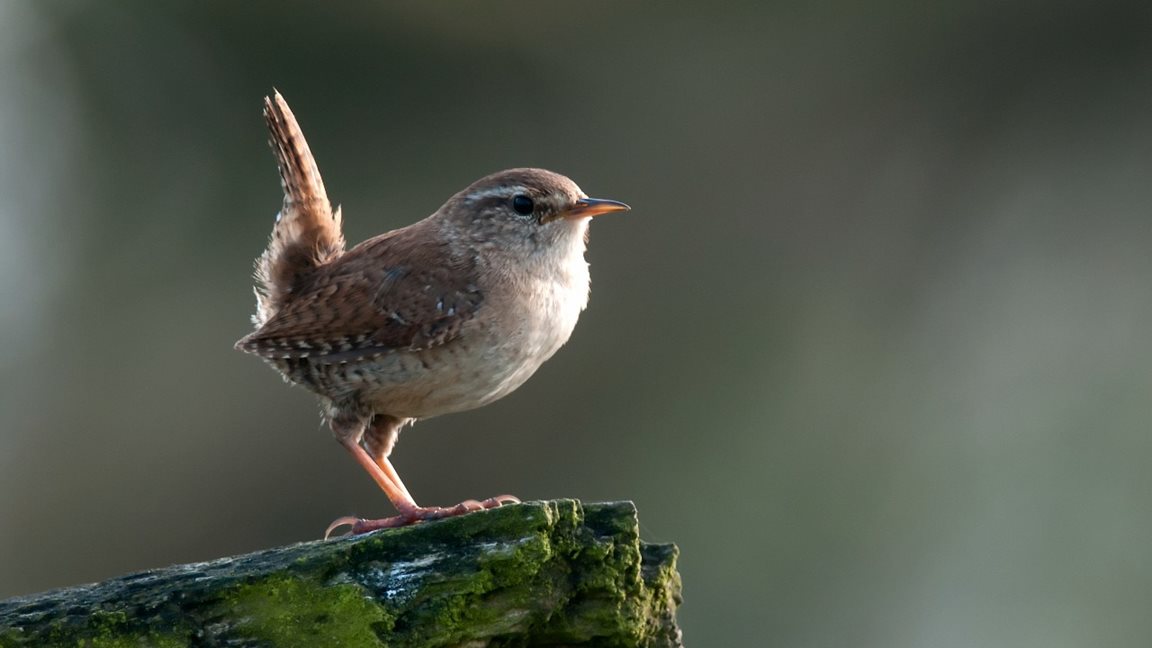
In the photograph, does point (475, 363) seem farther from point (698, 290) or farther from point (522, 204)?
point (698, 290)

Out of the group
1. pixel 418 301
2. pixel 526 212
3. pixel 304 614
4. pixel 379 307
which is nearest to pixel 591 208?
pixel 526 212

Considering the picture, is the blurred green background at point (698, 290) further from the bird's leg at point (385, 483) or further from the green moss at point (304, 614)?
the green moss at point (304, 614)

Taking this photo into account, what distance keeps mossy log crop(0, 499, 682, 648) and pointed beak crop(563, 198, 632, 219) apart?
67.1 inches

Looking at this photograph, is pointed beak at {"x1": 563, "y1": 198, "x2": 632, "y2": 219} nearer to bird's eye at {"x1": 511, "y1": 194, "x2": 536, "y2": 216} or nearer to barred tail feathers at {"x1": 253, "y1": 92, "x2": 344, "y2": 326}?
bird's eye at {"x1": 511, "y1": 194, "x2": 536, "y2": 216}

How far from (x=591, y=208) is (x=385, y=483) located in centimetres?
110

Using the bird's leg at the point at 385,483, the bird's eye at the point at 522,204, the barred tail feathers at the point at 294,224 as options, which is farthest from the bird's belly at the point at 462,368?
the barred tail feathers at the point at 294,224

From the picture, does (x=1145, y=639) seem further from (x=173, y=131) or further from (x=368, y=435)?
(x=173, y=131)

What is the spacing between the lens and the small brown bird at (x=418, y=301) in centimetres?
434

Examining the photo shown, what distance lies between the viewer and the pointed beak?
15.1ft

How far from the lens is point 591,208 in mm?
4641

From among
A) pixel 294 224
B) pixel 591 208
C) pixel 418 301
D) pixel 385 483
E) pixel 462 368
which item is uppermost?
pixel 294 224

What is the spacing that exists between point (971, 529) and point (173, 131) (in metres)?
6.73

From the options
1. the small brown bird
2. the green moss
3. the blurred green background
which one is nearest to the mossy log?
the green moss

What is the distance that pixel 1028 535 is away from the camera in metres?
9.67
